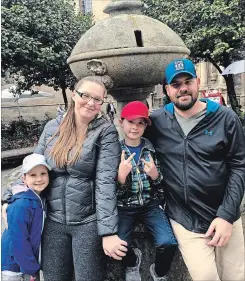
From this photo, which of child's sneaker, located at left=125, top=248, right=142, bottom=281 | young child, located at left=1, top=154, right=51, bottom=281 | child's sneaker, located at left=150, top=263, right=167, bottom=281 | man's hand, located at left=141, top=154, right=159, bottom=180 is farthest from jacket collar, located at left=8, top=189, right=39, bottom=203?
child's sneaker, located at left=150, top=263, right=167, bottom=281

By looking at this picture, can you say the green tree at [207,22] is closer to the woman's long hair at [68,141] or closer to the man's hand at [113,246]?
the woman's long hair at [68,141]

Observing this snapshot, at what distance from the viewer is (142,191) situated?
2.40 meters

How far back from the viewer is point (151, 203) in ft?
8.01

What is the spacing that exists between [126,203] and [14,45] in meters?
9.21

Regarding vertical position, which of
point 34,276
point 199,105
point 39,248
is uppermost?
point 199,105

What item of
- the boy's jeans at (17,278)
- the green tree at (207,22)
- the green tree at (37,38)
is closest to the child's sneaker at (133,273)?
the boy's jeans at (17,278)

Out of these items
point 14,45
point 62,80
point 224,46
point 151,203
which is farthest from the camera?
point 62,80

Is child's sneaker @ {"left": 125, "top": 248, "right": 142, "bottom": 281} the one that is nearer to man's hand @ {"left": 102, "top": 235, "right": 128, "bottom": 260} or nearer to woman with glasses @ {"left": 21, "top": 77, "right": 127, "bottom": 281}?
woman with glasses @ {"left": 21, "top": 77, "right": 127, "bottom": 281}

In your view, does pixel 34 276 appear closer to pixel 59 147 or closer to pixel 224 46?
pixel 59 147

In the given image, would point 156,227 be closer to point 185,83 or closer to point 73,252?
point 73,252

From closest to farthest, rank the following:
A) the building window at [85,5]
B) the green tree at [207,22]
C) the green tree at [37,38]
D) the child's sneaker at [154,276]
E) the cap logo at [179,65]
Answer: the cap logo at [179,65], the child's sneaker at [154,276], the green tree at [37,38], the green tree at [207,22], the building window at [85,5]

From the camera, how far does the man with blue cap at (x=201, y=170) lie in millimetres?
2277

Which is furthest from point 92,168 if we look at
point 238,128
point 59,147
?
point 238,128

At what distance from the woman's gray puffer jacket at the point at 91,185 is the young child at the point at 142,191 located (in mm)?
110
